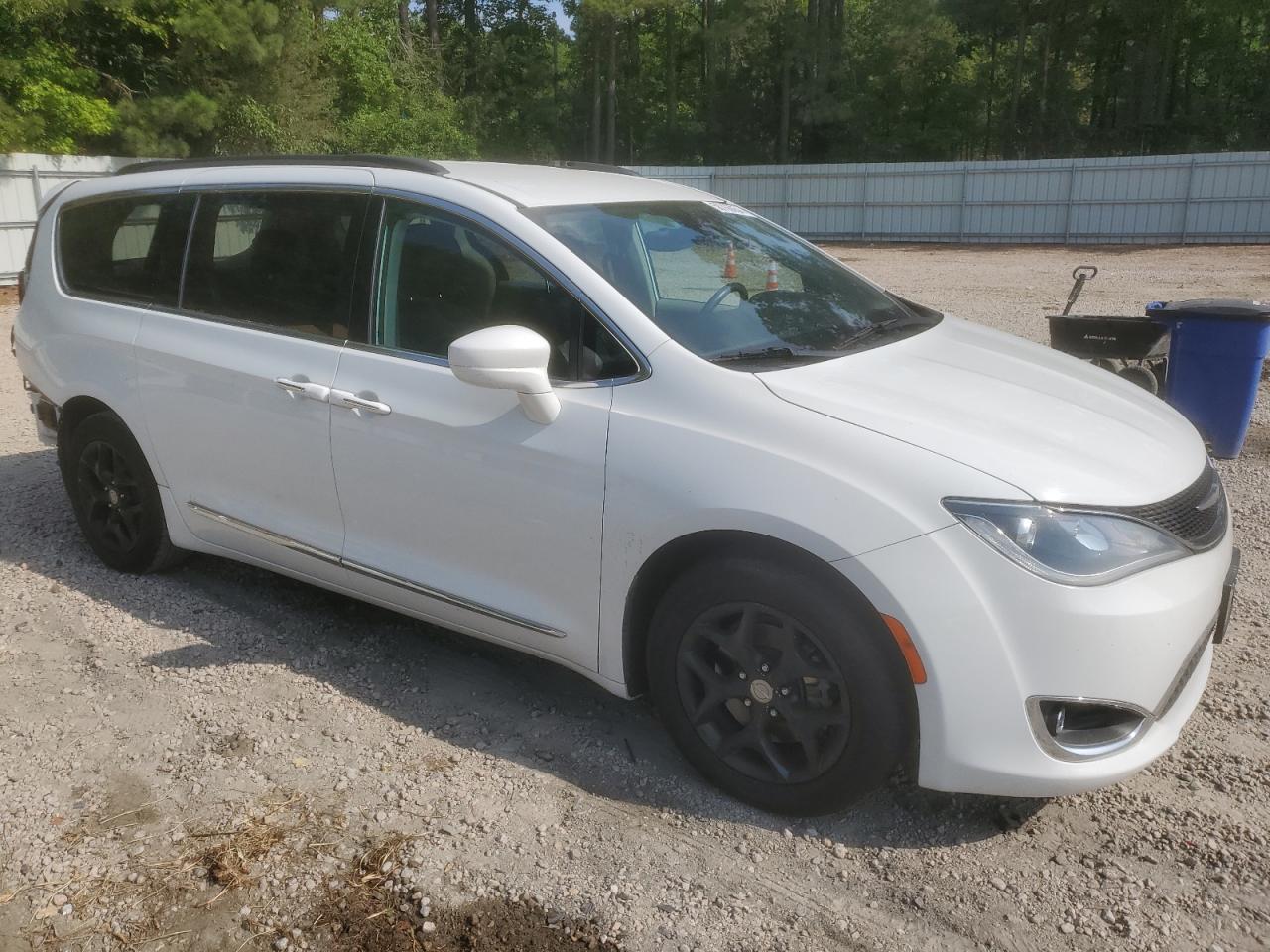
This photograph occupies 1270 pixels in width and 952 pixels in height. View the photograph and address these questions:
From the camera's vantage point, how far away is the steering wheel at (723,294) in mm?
3494

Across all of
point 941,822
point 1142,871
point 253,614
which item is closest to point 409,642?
point 253,614

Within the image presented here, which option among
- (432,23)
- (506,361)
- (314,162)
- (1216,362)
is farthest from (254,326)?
(432,23)

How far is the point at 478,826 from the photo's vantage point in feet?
10.0

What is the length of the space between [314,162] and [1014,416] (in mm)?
2722

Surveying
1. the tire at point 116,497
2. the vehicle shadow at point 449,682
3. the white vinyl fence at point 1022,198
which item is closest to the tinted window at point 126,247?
the tire at point 116,497

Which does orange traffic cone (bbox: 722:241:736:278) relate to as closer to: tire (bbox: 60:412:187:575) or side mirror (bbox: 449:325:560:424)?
side mirror (bbox: 449:325:560:424)

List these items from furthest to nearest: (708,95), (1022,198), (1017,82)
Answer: (708,95) → (1017,82) → (1022,198)

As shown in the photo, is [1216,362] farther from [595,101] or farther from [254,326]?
[595,101]

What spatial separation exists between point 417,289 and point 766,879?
2175mm

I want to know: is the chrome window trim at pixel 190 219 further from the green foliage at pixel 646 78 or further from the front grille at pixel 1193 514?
the green foliage at pixel 646 78

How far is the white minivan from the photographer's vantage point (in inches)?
105

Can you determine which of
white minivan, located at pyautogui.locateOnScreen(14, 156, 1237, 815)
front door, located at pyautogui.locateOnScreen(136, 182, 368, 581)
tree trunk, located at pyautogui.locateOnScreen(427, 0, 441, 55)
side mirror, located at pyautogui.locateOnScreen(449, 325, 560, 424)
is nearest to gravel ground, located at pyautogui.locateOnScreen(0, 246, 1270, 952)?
white minivan, located at pyautogui.locateOnScreen(14, 156, 1237, 815)

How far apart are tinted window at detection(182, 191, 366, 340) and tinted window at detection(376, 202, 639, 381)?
199 millimetres

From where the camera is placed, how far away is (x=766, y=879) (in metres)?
2.82
